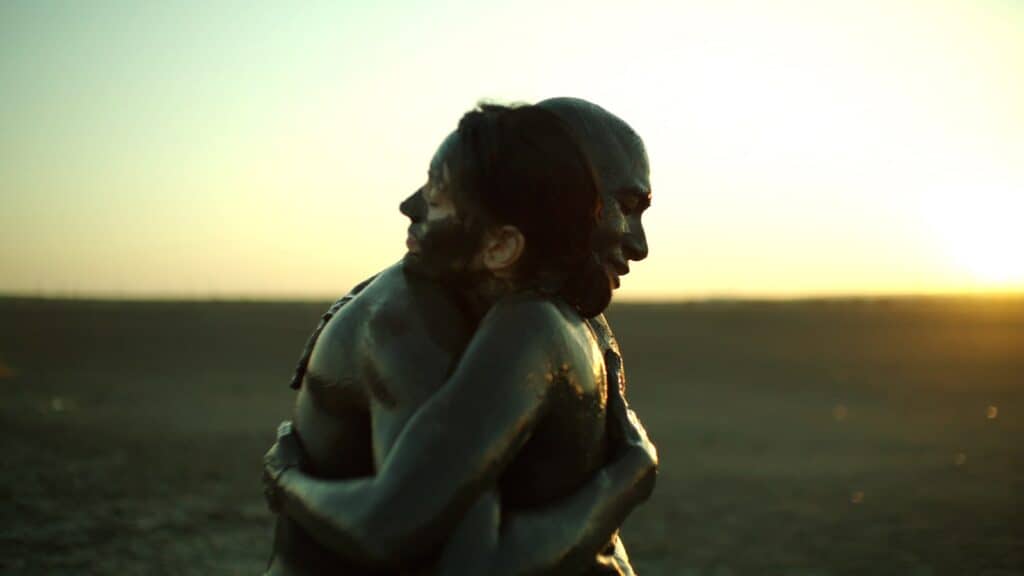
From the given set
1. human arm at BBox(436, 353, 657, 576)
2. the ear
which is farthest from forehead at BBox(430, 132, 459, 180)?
human arm at BBox(436, 353, 657, 576)

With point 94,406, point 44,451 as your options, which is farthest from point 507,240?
point 94,406

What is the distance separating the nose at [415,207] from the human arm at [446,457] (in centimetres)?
38

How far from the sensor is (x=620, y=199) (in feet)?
8.64

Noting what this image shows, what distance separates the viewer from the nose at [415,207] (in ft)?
8.27

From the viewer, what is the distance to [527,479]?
91.1 inches

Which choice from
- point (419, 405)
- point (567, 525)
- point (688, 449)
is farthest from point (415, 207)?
point (688, 449)

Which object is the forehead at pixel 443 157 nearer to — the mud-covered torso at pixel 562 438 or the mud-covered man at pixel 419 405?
the mud-covered man at pixel 419 405

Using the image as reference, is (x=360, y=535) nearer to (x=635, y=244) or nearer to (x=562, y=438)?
(x=562, y=438)

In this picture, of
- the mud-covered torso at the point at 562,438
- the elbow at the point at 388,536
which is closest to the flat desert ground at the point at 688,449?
the mud-covered torso at the point at 562,438

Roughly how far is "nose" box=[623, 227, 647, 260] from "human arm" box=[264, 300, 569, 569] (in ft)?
1.60

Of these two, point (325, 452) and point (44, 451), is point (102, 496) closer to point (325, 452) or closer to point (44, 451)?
point (44, 451)

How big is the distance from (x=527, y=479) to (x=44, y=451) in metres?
13.0

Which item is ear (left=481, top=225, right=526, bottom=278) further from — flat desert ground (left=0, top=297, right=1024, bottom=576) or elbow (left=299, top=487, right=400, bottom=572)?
flat desert ground (left=0, top=297, right=1024, bottom=576)

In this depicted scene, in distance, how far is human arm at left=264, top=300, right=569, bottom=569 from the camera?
2.03m
